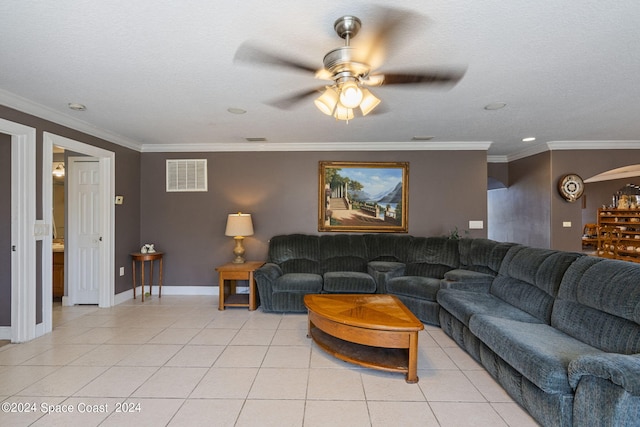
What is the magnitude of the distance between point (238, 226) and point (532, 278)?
11.5 feet

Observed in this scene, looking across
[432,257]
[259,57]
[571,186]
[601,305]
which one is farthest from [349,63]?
[571,186]

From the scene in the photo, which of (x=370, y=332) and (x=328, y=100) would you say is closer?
(x=328, y=100)

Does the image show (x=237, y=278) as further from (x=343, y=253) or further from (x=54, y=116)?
(x=54, y=116)

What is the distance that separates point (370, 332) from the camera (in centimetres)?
244

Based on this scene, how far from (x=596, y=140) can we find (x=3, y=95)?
24.1 feet

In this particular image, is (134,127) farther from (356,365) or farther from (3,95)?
(356,365)

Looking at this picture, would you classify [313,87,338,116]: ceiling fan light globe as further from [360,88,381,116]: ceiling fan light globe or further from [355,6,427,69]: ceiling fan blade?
[355,6,427,69]: ceiling fan blade

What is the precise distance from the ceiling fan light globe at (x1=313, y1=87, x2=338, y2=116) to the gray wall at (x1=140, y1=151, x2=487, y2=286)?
2705 millimetres

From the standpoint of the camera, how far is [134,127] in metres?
3.91

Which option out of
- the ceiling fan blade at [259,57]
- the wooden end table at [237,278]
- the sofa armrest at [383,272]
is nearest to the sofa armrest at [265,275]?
the wooden end table at [237,278]

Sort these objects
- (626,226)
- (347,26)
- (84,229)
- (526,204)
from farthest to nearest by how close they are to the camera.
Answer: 1. (626,226)
2. (526,204)
3. (84,229)
4. (347,26)

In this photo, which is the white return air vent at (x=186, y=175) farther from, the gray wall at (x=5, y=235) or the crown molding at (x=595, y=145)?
the crown molding at (x=595, y=145)

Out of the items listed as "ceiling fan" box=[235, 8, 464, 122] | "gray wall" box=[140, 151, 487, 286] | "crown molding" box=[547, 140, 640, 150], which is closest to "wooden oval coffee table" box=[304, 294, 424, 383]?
"ceiling fan" box=[235, 8, 464, 122]

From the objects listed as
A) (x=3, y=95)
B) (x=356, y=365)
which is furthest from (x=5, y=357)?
(x=356, y=365)
